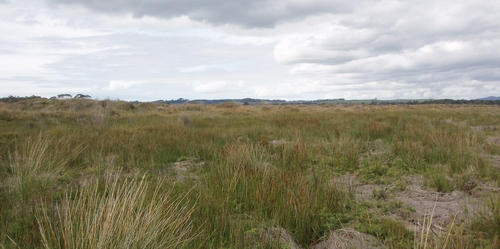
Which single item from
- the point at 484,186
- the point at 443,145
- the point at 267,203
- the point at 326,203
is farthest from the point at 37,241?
the point at 443,145

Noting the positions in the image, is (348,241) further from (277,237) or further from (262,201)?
(262,201)

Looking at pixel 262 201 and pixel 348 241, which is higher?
pixel 262 201

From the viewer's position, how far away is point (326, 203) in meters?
4.12

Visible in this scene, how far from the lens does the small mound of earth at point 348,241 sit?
3.06 metres

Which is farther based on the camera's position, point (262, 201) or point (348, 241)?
point (262, 201)

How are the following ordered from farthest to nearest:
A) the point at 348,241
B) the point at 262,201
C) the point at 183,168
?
the point at 183,168
the point at 262,201
the point at 348,241

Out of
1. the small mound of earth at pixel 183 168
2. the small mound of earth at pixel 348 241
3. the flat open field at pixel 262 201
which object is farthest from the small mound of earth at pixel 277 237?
the small mound of earth at pixel 183 168

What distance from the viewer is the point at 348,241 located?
3.20 m

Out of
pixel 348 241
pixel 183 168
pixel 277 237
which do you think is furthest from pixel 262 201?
pixel 183 168

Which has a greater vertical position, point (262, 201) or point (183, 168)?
point (262, 201)

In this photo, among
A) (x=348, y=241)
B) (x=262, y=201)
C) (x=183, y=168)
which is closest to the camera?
(x=348, y=241)

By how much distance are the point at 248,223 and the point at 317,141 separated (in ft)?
20.1

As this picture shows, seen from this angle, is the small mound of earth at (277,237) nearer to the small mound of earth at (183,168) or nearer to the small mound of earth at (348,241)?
the small mound of earth at (348,241)

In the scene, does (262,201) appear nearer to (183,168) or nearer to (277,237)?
(277,237)
